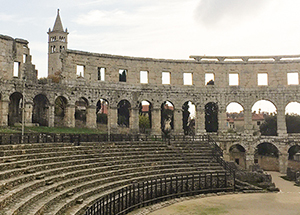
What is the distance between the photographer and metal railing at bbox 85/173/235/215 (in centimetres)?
1223

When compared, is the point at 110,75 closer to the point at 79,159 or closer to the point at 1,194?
the point at 79,159

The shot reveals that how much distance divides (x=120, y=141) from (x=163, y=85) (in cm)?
1157

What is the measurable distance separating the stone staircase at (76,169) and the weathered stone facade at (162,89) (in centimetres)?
864

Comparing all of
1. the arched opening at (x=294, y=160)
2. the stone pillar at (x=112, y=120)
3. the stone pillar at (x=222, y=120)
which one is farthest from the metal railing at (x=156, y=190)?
the arched opening at (x=294, y=160)

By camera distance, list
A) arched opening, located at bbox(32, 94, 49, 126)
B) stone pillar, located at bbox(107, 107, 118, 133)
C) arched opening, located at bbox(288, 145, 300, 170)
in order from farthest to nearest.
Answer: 1. arched opening, located at bbox(288, 145, 300, 170)
2. stone pillar, located at bbox(107, 107, 118, 133)
3. arched opening, located at bbox(32, 94, 49, 126)

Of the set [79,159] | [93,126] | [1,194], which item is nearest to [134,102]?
[93,126]

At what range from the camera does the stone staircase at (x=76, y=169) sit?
1064 cm

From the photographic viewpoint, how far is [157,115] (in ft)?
106

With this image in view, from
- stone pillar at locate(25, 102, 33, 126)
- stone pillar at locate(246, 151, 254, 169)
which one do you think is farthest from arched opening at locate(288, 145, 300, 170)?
stone pillar at locate(25, 102, 33, 126)

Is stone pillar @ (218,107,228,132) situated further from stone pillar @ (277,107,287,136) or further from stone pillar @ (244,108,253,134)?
stone pillar @ (277,107,287,136)

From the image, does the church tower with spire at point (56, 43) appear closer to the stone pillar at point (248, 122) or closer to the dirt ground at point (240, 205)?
the stone pillar at point (248, 122)

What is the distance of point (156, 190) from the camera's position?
14992 millimetres

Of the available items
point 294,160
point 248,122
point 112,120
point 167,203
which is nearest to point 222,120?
point 248,122

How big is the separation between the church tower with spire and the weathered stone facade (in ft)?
129
